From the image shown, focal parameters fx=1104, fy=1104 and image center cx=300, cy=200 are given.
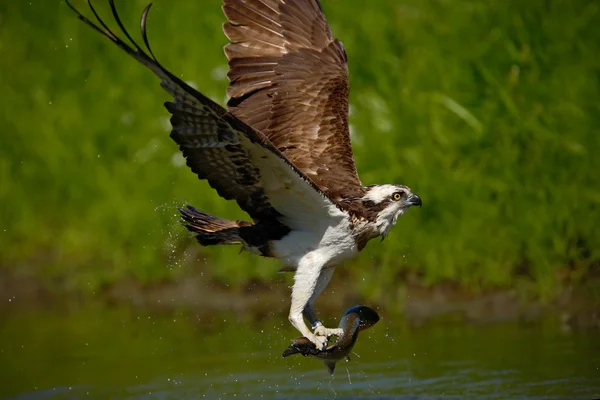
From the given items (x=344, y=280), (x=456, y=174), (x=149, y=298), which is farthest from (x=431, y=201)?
(x=149, y=298)

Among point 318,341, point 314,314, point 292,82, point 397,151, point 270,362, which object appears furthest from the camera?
point 397,151

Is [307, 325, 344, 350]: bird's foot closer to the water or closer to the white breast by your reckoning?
the white breast

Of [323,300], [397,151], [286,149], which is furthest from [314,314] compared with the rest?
[397,151]

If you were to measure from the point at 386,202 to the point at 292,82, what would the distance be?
1.32 m

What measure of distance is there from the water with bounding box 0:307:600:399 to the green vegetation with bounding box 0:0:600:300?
1.82 ft

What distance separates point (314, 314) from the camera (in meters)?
6.50

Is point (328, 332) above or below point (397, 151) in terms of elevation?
below

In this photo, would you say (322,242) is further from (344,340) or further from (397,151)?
(397,151)

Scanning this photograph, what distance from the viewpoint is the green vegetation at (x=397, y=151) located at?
27.2ft

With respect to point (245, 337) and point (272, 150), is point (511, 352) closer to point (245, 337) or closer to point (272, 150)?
point (245, 337)

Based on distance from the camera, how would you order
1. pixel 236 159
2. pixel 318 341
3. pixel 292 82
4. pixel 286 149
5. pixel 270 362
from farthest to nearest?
pixel 270 362 < pixel 292 82 < pixel 286 149 < pixel 318 341 < pixel 236 159

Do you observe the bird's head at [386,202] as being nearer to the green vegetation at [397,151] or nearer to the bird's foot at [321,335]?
the bird's foot at [321,335]

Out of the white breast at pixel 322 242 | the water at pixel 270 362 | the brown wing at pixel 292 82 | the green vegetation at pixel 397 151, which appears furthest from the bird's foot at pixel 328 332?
the green vegetation at pixel 397 151

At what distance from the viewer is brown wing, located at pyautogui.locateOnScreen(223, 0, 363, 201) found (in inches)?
276
